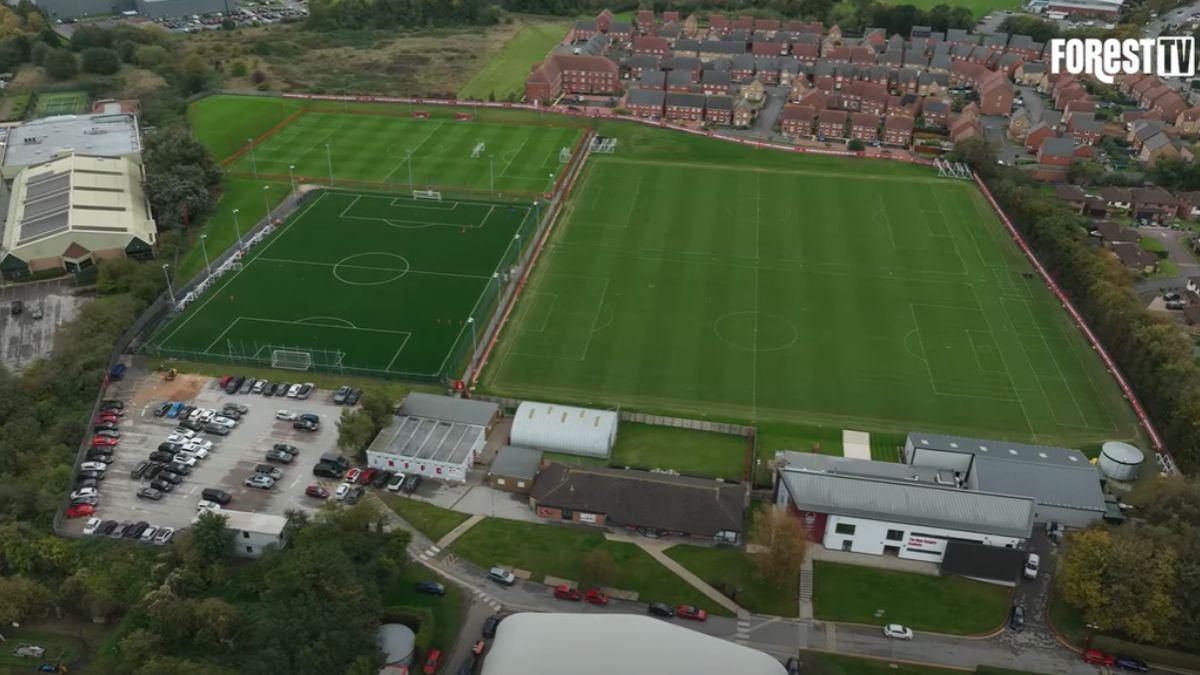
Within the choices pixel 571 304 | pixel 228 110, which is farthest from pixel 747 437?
pixel 228 110

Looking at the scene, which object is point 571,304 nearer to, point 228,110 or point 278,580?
point 278,580

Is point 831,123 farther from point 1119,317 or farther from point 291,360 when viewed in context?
point 291,360

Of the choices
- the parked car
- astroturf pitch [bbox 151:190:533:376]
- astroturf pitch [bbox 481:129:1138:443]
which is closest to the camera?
the parked car

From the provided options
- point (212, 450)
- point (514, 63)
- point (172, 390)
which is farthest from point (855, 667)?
point (514, 63)

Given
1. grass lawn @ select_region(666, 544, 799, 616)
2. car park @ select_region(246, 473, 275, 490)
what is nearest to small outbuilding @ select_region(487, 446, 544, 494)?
grass lawn @ select_region(666, 544, 799, 616)

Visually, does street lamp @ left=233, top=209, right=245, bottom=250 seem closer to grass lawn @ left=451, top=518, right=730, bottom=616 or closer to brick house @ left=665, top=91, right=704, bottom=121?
grass lawn @ left=451, top=518, right=730, bottom=616

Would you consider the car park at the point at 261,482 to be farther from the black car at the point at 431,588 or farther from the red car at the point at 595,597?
the red car at the point at 595,597

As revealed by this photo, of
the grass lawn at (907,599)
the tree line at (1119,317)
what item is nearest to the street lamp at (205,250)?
the grass lawn at (907,599)
